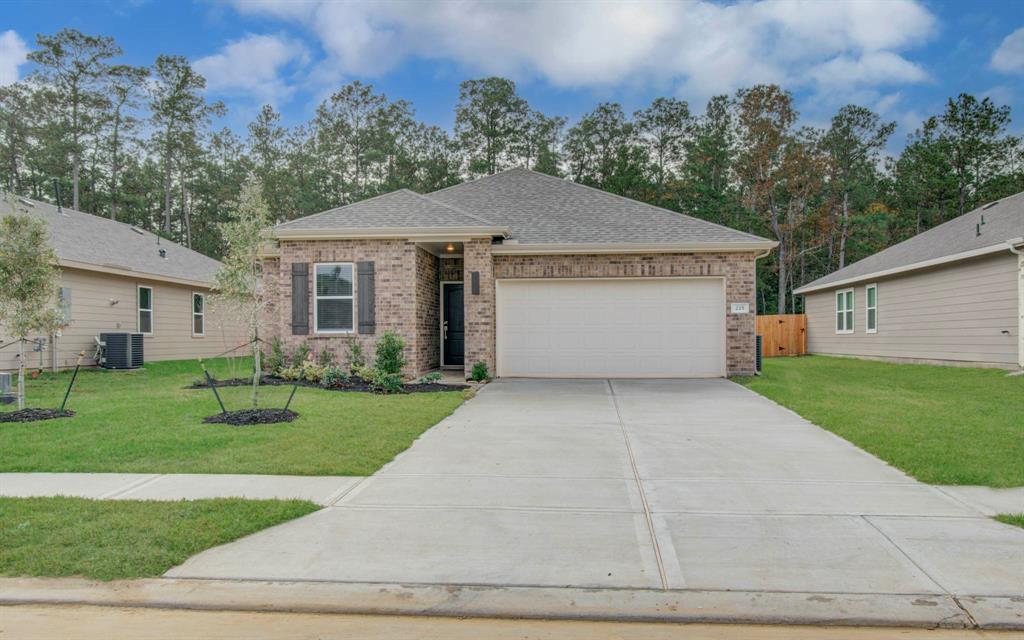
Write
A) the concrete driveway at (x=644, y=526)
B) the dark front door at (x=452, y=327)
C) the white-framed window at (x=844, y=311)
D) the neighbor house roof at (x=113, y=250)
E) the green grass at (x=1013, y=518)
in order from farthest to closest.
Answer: the white-framed window at (x=844, y=311), the neighbor house roof at (x=113, y=250), the dark front door at (x=452, y=327), the green grass at (x=1013, y=518), the concrete driveway at (x=644, y=526)

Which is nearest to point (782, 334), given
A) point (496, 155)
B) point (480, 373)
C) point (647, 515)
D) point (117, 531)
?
point (480, 373)

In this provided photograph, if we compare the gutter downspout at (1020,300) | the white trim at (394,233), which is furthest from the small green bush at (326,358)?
the gutter downspout at (1020,300)

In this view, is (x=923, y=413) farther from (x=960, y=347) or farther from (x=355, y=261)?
(x=355, y=261)

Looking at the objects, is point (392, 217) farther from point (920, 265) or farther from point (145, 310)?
point (920, 265)

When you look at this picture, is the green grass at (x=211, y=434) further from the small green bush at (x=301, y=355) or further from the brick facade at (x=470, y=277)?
the brick facade at (x=470, y=277)

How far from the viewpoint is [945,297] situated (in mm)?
14891

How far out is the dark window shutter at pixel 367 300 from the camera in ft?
40.1

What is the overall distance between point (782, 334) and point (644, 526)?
67.9 ft

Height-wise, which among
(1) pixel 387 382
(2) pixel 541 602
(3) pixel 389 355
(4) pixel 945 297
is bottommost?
(2) pixel 541 602

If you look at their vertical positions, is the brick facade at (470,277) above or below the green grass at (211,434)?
above

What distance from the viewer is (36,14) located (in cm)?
2316

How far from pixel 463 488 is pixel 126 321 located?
1506 centimetres

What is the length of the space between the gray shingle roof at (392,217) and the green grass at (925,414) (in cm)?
685

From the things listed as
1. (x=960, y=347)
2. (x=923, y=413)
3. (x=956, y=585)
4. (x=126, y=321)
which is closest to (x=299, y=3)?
(x=126, y=321)
